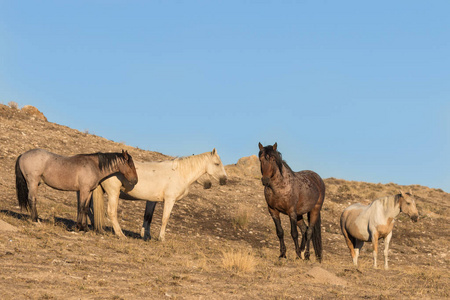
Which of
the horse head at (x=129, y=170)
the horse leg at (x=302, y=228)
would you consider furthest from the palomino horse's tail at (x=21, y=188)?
the horse leg at (x=302, y=228)

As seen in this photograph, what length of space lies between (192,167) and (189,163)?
137mm

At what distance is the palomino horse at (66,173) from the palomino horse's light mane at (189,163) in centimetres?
134

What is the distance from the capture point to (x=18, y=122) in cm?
2736

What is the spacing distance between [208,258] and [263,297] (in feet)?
10.9

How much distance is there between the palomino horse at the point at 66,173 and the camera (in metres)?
11.9

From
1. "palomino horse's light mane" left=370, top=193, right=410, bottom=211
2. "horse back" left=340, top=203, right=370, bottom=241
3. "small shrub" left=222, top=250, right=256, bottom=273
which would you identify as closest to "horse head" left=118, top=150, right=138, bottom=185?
"small shrub" left=222, top=250, right=256, bottom=273

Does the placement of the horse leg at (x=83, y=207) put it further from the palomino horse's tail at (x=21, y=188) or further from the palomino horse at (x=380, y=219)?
the palomino horse at (x=380, y=219)

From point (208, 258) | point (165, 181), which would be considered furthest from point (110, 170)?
point (208, 258)

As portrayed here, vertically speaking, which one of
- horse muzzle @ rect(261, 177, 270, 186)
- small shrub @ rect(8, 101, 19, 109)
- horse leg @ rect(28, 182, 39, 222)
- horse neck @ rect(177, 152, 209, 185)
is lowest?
horse leg @ rect(28, 182, 39, 222)

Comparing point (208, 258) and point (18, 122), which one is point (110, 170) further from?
point (18, 122)

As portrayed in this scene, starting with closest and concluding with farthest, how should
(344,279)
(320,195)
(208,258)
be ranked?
(344,279), (208,258), (320,195)

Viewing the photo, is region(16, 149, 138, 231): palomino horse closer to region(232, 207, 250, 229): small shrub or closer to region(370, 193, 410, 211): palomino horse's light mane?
region(370, 193, 410, 211): palomino horse's light mane

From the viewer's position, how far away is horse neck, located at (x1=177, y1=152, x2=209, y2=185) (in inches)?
518

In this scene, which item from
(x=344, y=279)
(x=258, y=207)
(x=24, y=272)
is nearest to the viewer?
(x=24, y=272)
